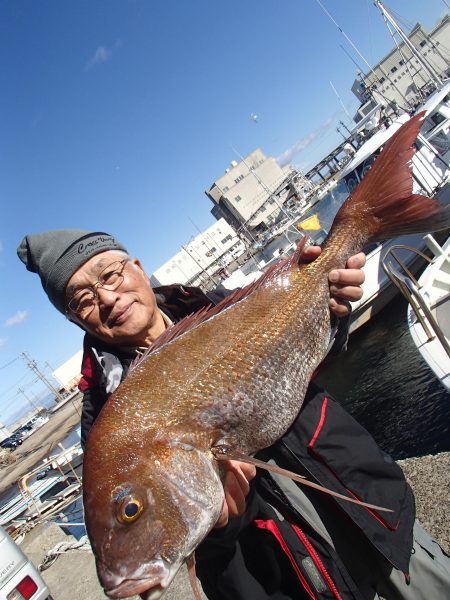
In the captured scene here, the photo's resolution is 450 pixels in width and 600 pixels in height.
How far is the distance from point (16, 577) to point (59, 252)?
142 inches

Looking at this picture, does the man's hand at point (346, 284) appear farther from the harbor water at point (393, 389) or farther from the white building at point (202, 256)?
the white building at point (202, 256)

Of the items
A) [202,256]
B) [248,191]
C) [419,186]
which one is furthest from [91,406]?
[248,191]

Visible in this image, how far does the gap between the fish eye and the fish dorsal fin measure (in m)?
0.73

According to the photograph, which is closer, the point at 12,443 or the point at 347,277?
the point at 347,277

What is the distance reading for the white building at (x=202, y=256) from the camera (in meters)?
79.2

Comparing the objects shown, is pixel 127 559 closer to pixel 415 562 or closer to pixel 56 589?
pixel 415 562

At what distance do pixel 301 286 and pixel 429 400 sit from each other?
9229mm

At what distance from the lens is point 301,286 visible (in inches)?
110

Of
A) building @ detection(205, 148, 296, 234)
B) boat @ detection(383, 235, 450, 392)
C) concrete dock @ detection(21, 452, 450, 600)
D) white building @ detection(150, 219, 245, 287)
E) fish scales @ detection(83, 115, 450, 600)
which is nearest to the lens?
fish scales @ detection(83, 115, 450, 600)

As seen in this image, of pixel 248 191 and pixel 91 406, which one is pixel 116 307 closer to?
pixel 91 406

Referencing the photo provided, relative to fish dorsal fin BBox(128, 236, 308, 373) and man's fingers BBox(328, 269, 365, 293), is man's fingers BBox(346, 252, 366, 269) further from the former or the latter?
fish dorsal fin BBox(128, 236, 308, 373)

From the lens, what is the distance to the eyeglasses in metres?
2.59

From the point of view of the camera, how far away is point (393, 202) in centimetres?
278

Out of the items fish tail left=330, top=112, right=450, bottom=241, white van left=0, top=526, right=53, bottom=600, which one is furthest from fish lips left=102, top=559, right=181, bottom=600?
white van left=0, top=526, right=53, bottom=600
